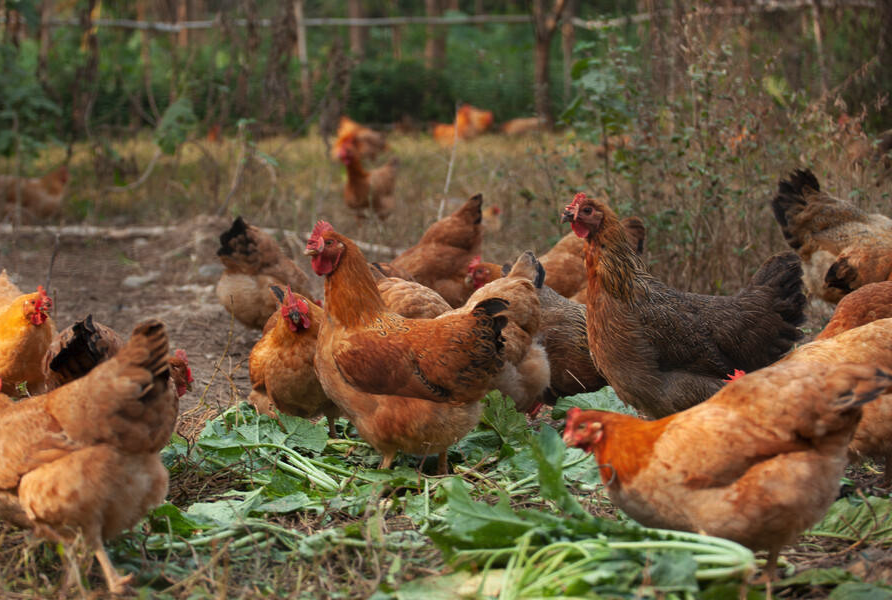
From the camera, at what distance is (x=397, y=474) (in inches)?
170

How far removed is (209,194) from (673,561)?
9.23 m

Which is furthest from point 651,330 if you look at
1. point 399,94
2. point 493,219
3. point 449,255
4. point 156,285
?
point 399,94

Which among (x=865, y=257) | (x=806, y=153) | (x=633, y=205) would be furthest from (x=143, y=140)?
(x=865, y=257)

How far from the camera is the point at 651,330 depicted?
472 centimetres

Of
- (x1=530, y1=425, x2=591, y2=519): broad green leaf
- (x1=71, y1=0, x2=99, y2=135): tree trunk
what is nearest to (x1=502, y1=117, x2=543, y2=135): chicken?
(x1=71, y1=0, x2=99, y2=135): tree trunk

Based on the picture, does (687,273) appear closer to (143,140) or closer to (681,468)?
(681,468)

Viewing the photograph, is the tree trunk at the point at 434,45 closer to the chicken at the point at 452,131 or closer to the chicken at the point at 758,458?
the chicken at the point at 452,131

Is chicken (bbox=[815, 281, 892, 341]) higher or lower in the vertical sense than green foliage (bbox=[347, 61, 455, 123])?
lower

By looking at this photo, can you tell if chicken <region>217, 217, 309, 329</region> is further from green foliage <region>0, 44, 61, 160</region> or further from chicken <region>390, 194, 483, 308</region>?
green foliage <region>0, 44, 61, 160</region>

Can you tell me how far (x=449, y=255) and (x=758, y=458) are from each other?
4493 millimetres

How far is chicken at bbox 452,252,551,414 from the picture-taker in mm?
5039

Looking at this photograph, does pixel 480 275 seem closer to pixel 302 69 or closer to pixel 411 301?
pixel 411 301

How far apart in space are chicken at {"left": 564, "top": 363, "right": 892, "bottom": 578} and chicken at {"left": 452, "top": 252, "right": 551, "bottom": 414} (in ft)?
6.16

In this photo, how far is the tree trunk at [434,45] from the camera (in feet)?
63.7
